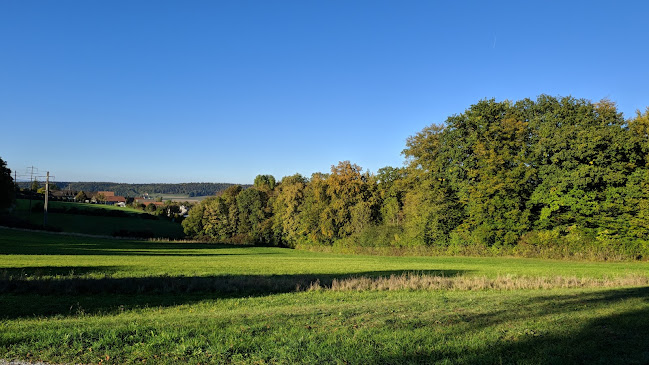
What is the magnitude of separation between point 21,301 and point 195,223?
82567 mm

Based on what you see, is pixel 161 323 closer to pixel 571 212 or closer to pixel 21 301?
pixel 21 301

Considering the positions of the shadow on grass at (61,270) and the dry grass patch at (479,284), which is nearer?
the dry grass patch at (479,284)

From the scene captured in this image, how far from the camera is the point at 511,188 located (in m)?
47.0

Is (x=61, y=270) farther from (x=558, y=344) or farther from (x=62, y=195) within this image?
(x=62, y=195)

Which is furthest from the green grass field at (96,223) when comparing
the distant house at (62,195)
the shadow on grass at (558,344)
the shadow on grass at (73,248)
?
the shadow on grass at (558,344)

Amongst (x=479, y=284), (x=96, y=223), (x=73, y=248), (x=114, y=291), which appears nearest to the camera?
(x=114, y=291)

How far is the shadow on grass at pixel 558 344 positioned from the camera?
23.3 feet

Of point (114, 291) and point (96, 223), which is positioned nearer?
point (114, 291)

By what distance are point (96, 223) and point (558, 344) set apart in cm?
10321

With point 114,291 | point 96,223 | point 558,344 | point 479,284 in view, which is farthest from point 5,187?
point 558,344

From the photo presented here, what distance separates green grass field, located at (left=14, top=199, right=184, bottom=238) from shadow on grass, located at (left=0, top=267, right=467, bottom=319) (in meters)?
77.4

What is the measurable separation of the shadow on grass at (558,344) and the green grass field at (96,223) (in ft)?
306

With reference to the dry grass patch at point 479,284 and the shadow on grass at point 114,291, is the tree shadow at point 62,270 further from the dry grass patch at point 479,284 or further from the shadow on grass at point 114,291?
the dry grass patch at point 479,284

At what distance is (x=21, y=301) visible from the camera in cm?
1616
